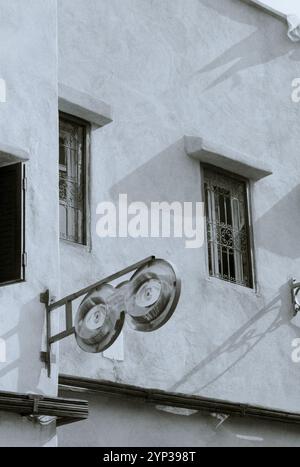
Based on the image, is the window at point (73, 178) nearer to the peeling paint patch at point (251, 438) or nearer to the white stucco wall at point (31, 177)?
the white stucco wall at point (31, 177)

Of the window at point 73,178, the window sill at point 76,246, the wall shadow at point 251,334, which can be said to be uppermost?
the window at point 73,178

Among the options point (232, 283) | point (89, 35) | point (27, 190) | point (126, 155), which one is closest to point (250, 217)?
point (232, 283)

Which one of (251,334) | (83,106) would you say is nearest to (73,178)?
(83,106)

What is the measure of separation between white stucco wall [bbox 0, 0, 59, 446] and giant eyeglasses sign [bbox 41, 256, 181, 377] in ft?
0.67

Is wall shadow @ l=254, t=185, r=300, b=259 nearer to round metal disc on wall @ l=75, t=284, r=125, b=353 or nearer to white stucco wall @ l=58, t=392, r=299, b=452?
white stucco wall @ l=58, t=392, r=299, b=452

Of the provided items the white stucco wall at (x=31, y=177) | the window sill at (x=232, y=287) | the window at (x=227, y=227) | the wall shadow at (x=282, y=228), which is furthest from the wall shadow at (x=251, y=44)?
the white stucco wall at (x=31, y=177)

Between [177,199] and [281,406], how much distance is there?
289 cm

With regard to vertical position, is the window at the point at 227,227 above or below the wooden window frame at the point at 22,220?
above

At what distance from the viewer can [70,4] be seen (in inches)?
550

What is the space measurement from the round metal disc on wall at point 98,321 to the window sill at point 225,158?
376 centimetres

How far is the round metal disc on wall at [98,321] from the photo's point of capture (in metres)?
11.1

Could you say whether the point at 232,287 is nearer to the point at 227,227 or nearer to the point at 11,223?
the point at 227,227

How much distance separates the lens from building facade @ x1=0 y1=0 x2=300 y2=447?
11.7 meters

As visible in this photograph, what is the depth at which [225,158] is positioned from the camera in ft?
48.9
